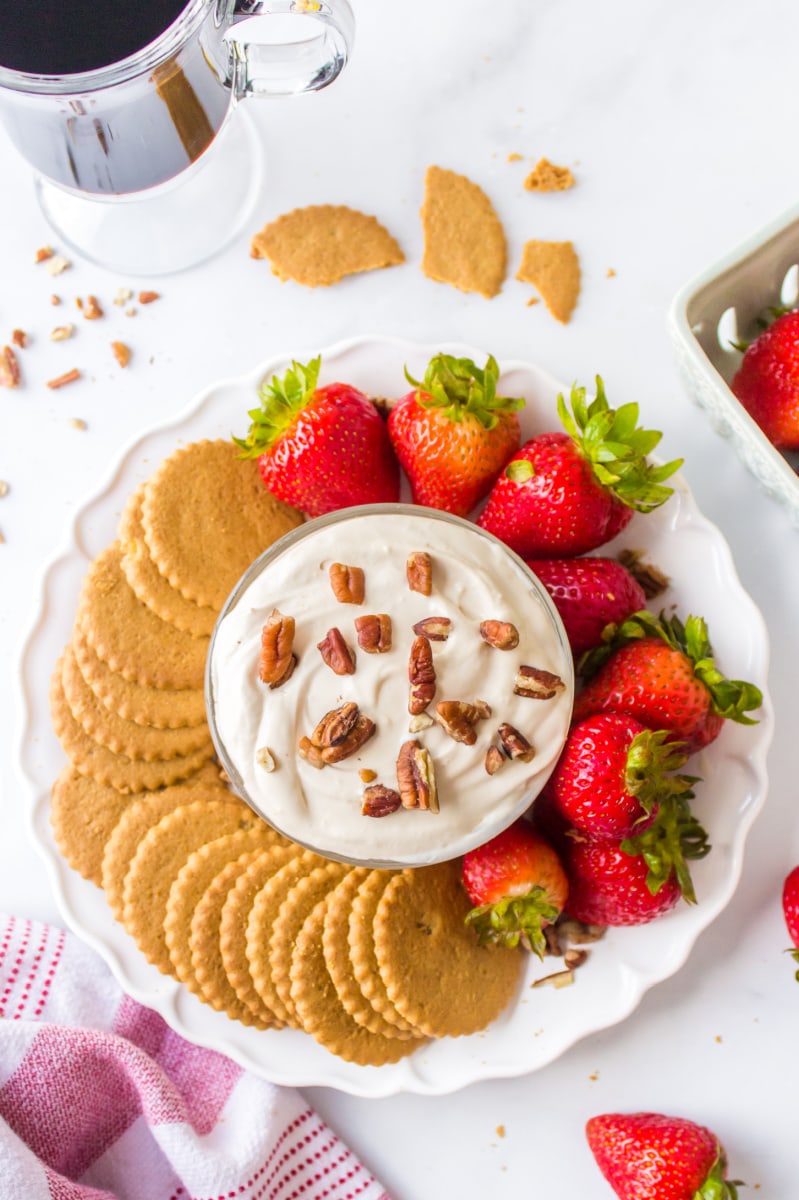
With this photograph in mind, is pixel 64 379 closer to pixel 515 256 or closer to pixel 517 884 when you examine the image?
pixel 515 256

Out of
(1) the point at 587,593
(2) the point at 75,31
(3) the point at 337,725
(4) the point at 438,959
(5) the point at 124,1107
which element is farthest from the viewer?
(5) the point at 124,1107

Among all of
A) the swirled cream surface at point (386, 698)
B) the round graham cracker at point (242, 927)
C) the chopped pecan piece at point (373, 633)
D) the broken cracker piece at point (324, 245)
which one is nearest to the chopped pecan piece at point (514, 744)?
the swirled cream surface at point (386, 698)

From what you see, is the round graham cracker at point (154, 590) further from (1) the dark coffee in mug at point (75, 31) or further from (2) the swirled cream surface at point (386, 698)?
(1) the dark coffee in mug at point (75, 31)

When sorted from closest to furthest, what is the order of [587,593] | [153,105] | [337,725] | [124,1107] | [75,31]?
[75,31], [337,725], [153,105], [587,593], [124,1107]

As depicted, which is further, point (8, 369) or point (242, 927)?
point (8, 369)

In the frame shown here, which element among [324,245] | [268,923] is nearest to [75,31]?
[324,245]

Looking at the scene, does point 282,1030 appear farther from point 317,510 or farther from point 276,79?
point 276,79
